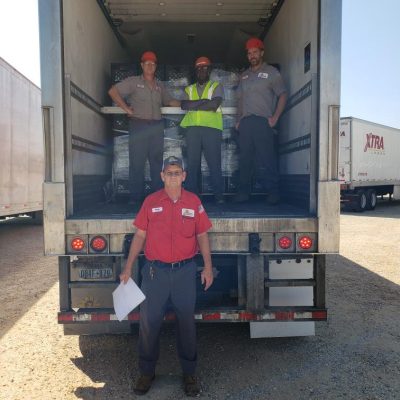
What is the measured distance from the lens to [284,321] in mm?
3314

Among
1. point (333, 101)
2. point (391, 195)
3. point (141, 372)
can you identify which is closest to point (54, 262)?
point (141, 372)

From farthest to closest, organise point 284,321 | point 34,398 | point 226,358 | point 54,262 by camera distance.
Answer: point 54,262 < point 226,358 < point 284,321 < point 34,398

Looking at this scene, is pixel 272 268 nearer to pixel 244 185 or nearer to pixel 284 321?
pixel 284 321

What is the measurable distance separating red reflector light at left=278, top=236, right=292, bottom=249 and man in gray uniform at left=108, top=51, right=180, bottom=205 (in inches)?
72.5

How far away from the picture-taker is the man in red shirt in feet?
9.96

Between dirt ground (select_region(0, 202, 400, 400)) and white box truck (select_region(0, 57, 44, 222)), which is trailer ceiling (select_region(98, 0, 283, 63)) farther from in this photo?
white box truck (select_region(0, 57, 44, 222))

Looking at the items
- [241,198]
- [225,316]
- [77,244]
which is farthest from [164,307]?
[241,198]

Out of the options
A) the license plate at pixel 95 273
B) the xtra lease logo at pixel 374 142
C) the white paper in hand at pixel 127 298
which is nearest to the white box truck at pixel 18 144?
the license plate at pixel 95 273

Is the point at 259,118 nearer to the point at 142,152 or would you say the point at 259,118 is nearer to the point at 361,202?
the point at 142,152

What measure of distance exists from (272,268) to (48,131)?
204 cm

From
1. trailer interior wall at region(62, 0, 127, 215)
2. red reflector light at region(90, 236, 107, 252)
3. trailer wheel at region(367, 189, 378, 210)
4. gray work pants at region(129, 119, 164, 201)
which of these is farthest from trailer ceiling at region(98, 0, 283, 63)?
trailer wheel at region(367, 189, 378, 210)

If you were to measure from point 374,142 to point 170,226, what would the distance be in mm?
17094

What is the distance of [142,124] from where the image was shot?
4668 millimetres

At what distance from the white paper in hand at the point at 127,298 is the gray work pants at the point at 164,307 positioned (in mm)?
52
